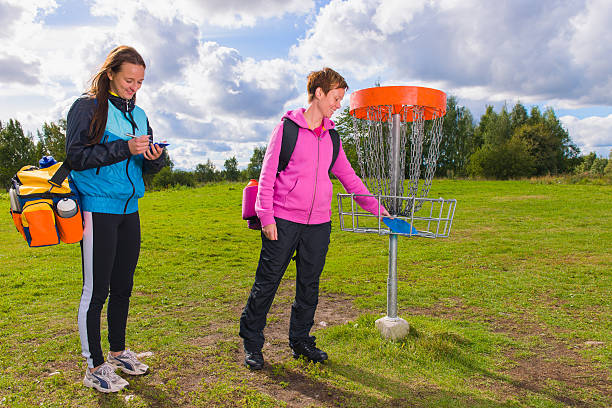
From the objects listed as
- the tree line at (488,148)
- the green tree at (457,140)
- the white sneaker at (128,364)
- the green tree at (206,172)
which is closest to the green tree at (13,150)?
the tree line at (488,148)

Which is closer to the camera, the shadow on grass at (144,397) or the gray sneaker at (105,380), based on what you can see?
the shadow on grass at (144,397)

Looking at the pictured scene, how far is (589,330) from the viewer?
474cm

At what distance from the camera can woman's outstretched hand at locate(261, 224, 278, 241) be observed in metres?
Answer: 3.40

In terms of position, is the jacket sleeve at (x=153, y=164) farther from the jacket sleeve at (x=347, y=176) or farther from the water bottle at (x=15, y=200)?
the jacket sleeve at (x=347, y=176)

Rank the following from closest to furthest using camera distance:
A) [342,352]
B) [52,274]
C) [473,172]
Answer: [342,352] < [52,274] < [473,172]

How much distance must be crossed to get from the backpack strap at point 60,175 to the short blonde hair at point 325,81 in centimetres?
180

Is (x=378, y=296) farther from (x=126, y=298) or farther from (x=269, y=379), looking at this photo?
(x=126, y=298)

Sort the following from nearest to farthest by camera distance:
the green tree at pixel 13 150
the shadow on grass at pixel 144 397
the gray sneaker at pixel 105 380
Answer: the shadow on grass at pixel 144 397 → the gray sneaker at pixel 105 380 → the green tree at pixel 13 150

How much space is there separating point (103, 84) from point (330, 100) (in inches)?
62.4

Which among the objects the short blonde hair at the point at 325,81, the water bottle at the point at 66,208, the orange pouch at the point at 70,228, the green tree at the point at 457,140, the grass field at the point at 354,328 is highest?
the green tree at the point at 457,140

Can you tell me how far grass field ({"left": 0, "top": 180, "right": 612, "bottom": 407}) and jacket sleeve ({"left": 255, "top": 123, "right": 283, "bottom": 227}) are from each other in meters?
1.28

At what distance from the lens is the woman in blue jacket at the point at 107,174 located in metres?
2.97

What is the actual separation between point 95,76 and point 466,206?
52.9 ft

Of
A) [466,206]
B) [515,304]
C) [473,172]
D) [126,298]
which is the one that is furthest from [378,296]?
[473,172]
